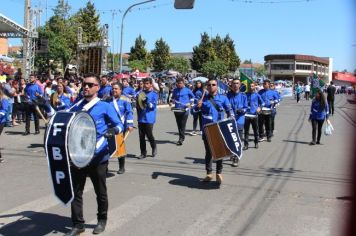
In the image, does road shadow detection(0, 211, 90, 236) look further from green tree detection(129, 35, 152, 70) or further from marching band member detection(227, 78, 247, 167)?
green tree detection(129, 35, 152, 70)

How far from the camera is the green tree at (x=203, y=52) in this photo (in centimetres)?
7606

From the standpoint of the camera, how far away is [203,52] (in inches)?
3007

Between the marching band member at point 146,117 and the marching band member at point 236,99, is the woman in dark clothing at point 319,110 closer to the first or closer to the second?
the marching band member at point 236,99

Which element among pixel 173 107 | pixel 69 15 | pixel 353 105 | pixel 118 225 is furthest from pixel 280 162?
pixel 69 15

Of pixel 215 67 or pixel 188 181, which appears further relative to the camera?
pixel 215 67

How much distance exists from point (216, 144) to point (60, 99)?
19.1 feet

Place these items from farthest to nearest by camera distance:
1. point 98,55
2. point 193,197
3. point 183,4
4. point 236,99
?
point 98,55 → point 183,4 → point 236,99 → point 193,197

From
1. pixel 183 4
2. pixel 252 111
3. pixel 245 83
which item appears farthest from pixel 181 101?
pixel 183 4

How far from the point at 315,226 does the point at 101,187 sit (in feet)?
9.06

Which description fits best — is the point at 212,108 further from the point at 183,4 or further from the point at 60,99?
the point at 183,4

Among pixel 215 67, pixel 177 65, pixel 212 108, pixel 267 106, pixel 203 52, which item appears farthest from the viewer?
pixel 177 65

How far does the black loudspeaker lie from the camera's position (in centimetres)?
1544

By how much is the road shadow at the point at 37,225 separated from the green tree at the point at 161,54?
72.6 m

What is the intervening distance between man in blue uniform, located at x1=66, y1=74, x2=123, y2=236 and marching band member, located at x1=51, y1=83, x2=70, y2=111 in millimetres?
6642
